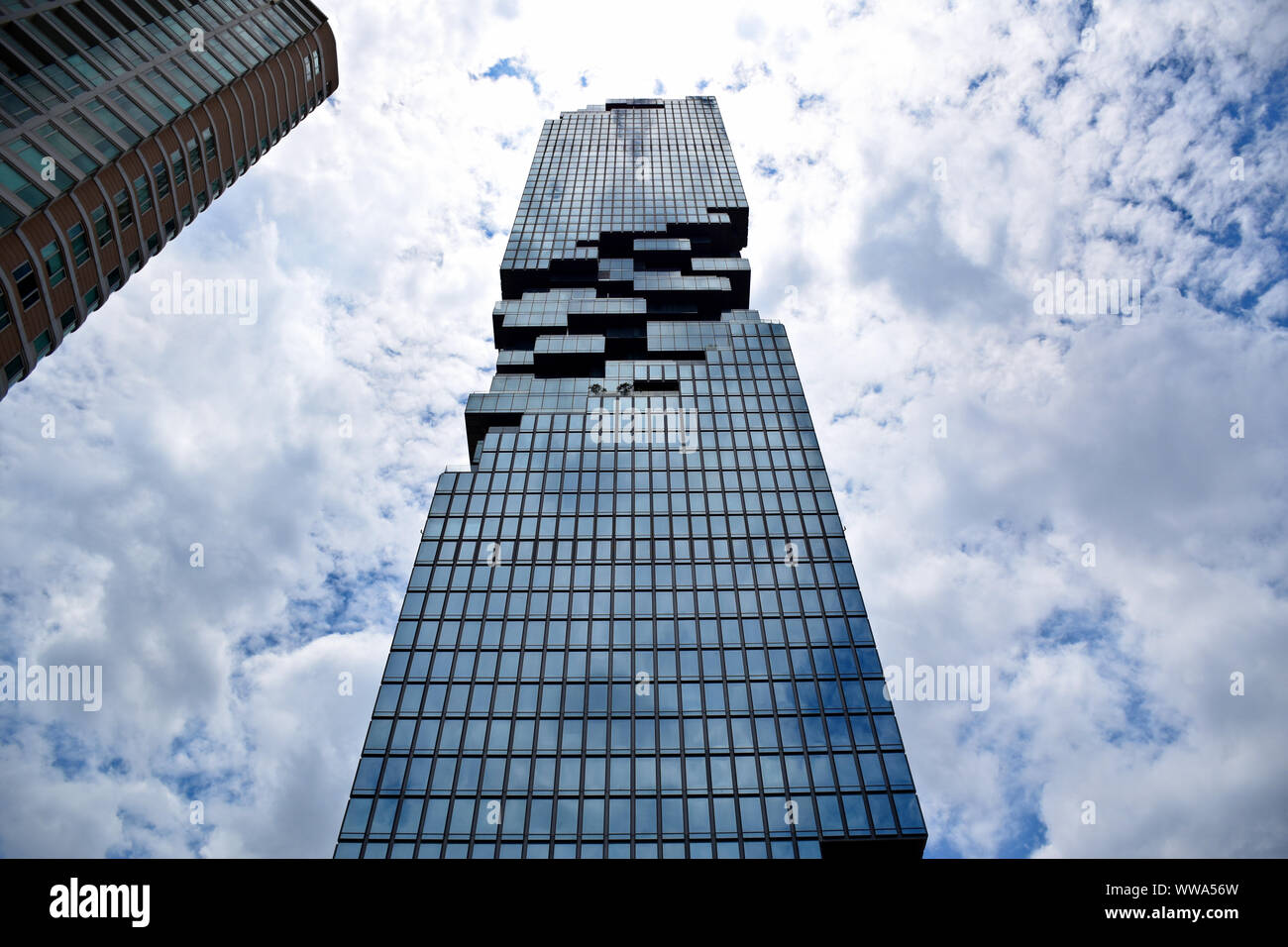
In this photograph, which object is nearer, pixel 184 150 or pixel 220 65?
pixel 184 150

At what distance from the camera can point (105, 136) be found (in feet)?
137

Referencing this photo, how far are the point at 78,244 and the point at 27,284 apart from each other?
426 cm

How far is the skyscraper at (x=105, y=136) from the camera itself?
3703 centimetres

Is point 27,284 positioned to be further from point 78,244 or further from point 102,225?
point 102,225

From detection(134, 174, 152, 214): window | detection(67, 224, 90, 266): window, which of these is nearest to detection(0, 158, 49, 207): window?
detection(67, 224, 90, 266): window

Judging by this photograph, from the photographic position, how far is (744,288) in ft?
315

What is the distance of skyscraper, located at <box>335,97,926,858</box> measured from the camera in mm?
37219

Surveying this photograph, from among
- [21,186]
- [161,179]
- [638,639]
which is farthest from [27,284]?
[638,639]

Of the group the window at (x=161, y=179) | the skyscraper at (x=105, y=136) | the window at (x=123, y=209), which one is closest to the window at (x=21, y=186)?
the skyscraper at (x=105, y=136)

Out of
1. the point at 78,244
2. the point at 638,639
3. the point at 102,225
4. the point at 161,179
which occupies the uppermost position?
the point at 161,179

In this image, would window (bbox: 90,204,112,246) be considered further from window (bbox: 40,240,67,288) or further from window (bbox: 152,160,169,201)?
window (bbox: 152,160,169,201)
